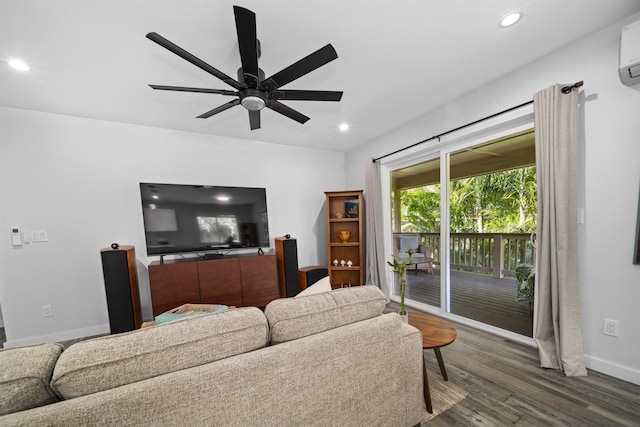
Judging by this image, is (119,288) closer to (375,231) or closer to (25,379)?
(25,379)

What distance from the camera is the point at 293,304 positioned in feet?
3.39

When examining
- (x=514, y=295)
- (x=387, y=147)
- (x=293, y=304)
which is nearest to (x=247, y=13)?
(x=293, y=304)

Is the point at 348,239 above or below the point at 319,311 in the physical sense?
below

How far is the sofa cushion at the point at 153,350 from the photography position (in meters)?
0.67

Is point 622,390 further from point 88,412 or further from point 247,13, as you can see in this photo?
point 247,13

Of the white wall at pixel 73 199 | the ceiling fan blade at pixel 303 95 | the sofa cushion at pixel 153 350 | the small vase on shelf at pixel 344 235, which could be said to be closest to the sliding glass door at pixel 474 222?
the small vase on shelf at pixel 344 235

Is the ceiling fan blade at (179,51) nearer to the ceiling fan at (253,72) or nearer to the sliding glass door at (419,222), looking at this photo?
the ceiling fan at (253,72)

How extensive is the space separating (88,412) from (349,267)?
3.17 meters

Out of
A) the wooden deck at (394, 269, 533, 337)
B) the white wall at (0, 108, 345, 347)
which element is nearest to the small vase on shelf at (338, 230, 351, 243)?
the wooden deck at (394, 269, 533, 337)

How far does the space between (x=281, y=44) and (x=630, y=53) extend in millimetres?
2220

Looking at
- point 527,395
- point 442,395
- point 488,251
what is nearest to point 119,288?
point 442,395

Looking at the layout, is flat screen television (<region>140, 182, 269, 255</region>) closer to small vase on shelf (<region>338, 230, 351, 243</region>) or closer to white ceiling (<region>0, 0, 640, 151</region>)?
white ceiling (<region>0, 0, 640, 151</region>)

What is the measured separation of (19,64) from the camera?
175 cm

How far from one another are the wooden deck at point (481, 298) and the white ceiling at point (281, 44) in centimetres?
245
